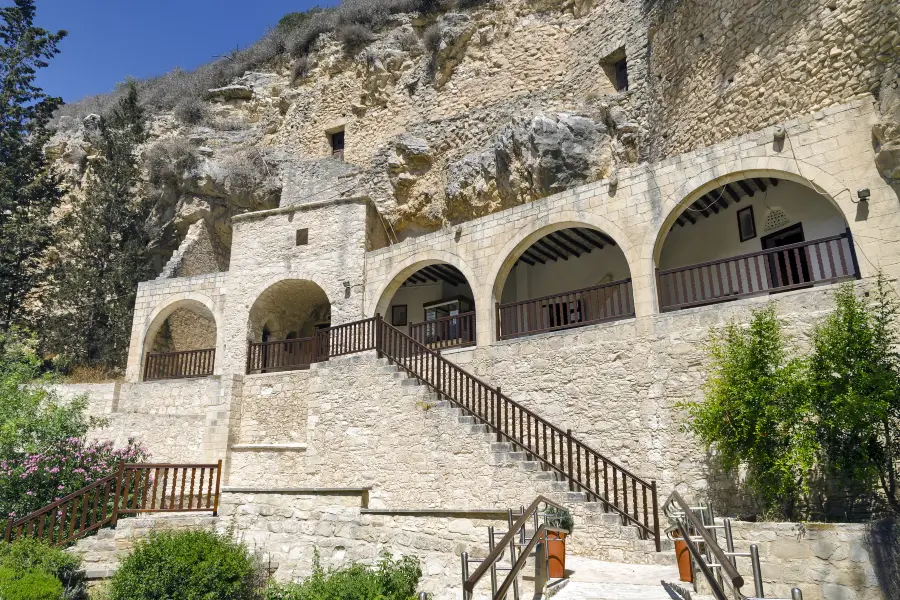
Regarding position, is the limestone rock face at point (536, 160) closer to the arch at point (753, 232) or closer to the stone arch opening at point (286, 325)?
the arch at point (753, 232)

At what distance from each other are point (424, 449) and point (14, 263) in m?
16.9

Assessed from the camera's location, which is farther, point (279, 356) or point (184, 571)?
point (279, 356)

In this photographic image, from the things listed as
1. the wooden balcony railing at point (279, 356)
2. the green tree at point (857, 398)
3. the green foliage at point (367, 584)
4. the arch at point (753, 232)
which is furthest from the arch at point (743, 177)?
the wooden balcony railing at point (279, 356)

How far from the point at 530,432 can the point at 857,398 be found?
4.68 metres

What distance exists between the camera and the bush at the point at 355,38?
2247 centimetres

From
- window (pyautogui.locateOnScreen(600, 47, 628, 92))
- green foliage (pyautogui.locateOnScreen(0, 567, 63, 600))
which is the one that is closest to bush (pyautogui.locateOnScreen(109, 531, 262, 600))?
green foliage (pyautogui.locateOnScreen(0, 567, 63, 600))

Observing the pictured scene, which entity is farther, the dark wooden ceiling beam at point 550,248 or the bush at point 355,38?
the bush at point 355,38

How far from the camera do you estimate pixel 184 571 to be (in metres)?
7.80

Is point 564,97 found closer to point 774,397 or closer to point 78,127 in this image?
point 774,397

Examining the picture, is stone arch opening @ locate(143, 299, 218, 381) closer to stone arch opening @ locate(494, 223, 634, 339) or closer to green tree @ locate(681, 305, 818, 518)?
stone arch opening @ locate(494, 223, 634, 339)

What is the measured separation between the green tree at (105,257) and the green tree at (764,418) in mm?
17940

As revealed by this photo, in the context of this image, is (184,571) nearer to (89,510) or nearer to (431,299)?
(89,510)

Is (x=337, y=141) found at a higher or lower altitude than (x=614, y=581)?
higher

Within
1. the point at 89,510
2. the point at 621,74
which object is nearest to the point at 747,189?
the point at 621,74
